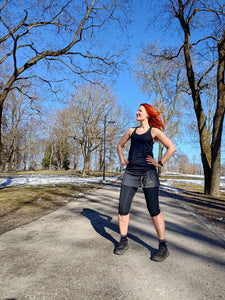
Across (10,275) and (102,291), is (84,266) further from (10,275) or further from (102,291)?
(10,275)

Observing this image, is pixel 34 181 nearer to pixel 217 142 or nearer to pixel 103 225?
pixel 103 225

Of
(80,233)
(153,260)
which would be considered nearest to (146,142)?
(153,260)

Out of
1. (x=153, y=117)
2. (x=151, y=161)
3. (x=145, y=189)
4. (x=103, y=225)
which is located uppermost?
(x=153, y=117)

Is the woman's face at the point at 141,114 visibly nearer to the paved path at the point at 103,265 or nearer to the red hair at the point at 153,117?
the red hair at the point at 153,117

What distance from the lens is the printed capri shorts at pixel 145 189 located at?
9.03 feet

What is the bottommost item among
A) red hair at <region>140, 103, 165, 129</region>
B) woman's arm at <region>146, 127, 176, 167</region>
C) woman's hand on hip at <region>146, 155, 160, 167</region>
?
woman's hand on hip at <region>146, 155, 160, 167</region>

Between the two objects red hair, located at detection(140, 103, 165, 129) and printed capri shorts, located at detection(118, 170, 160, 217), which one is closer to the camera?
printed capri shorts, located at detection(118, 170, 160, 217)

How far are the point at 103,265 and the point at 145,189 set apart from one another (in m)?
1.06

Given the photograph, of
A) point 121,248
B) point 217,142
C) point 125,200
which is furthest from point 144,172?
point 217,142

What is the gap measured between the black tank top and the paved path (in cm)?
114

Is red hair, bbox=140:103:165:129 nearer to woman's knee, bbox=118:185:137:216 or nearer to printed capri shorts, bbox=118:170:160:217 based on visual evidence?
printed capri shorts, bbox=118:170:160:217

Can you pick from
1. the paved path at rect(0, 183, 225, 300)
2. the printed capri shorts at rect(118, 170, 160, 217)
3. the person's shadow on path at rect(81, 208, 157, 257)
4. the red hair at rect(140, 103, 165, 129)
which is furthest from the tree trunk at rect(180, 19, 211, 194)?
the printed capri shorts at rect(118, 170, 160, 217)

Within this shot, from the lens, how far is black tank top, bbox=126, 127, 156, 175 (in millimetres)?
2828

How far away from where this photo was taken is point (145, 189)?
9.11ft
